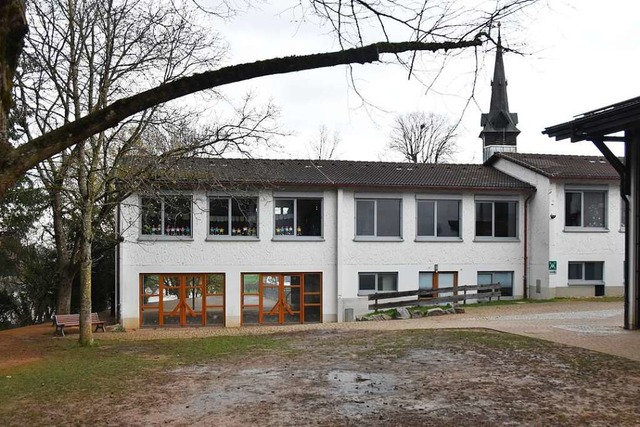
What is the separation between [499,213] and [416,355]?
1649 cm

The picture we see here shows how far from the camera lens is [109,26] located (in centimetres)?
1534

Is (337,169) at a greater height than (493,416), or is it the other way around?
(337,169)

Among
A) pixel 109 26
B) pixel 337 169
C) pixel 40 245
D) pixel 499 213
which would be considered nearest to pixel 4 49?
pixel 109 26

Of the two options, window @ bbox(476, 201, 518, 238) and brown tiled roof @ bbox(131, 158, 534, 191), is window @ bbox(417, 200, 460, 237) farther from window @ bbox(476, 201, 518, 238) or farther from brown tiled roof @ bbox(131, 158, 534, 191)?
window @ bbox(476, 201, 518, 238)

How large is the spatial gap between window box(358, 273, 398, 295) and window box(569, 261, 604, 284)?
7.79 metres

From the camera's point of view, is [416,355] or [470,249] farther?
[470,249]

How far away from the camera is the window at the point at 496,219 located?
2712 cm

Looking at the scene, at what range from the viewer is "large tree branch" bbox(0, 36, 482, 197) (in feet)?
14.0

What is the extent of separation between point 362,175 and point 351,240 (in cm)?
303

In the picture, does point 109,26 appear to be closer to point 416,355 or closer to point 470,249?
point 416,355

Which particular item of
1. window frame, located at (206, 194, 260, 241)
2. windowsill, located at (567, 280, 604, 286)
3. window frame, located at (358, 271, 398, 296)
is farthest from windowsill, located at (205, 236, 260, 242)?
windowsill, located at (567, 280, 604, 286)

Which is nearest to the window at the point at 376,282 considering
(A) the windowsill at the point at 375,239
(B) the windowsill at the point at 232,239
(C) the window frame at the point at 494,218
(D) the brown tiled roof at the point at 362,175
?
(A) the windowsill at the point at 375,239

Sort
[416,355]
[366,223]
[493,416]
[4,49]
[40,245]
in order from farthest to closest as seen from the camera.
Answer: [40,245], [366,223], [416,355], [493,416], [4,49]

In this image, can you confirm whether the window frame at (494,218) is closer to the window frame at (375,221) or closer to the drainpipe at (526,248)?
the drainpipe at (526,248)
